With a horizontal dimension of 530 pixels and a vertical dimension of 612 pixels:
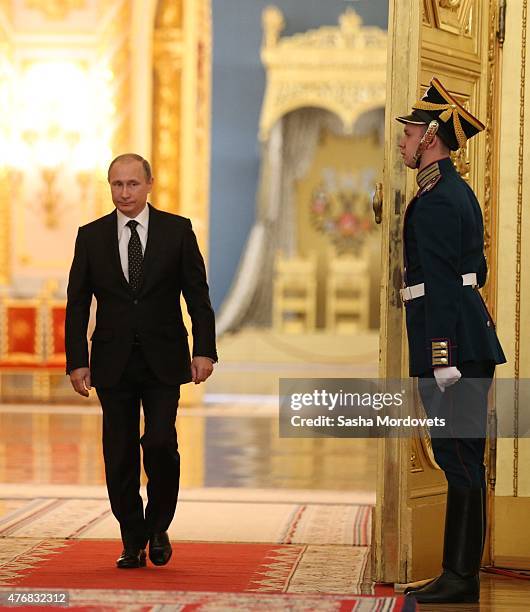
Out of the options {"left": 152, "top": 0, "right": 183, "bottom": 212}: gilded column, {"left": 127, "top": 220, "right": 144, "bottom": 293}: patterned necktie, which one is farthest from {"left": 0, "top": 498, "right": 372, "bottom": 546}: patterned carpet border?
{"left": 152, "top": 0, "right": 183, "bottom": 212}: gilded column

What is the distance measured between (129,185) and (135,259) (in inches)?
9.4

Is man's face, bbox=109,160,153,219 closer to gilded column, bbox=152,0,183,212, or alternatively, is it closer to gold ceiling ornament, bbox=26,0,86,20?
gilded column, bbox=152,0,183,212

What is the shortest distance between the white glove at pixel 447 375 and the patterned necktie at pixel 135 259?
1044 millimetres

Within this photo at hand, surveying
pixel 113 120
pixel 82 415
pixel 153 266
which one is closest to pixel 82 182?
pixel 113 120

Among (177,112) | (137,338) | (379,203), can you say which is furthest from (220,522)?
(177,112)

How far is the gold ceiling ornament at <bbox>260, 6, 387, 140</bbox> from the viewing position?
1600cm

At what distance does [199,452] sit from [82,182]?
427cm

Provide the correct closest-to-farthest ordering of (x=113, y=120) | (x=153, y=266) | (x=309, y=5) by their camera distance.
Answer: (x=153, y=266) → (x=113, y=120) → (x=309, y=5)

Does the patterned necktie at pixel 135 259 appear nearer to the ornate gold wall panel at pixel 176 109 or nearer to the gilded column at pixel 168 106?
the ornate gold wall panel at pixel 176 109

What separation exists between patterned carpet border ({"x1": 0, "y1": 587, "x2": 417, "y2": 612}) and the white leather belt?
85 centimetres

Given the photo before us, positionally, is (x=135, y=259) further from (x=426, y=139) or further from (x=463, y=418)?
(x=463, y=418)

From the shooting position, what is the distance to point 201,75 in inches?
437

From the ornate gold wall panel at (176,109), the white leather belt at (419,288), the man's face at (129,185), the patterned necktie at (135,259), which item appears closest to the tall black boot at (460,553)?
the white leather belt at (419,288)

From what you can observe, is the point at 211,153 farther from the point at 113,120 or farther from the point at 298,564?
the point at 298,564
